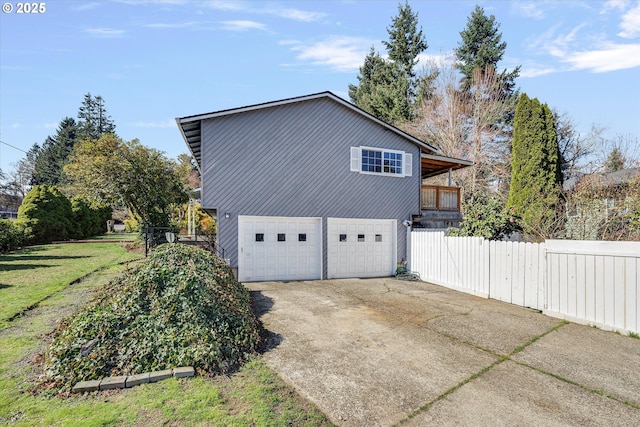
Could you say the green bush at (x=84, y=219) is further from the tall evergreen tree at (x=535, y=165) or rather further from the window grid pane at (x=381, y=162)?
the tall evergreen tree at (x=535, y=165)

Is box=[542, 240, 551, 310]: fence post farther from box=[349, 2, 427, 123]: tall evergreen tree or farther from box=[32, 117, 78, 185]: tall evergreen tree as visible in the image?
box=[32, 117, 78, 185]: tall evergreen tree

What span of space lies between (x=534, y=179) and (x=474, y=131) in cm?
883

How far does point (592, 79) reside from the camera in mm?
16484

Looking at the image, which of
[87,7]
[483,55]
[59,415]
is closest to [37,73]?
[87,7]

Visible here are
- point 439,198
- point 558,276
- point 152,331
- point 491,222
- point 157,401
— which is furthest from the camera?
point 439,198

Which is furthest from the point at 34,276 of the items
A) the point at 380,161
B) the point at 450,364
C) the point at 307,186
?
the point at 380,161

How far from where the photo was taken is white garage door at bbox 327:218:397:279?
36.2ft

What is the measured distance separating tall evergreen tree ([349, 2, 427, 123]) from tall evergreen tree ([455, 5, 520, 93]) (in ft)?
11.6

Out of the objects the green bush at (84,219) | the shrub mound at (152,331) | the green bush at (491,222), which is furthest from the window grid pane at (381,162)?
the green bush at (84,219)

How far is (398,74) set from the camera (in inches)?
1093

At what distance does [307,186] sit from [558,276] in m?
7.30

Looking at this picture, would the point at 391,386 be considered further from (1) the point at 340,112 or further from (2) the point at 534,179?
(2) the point at 534,179

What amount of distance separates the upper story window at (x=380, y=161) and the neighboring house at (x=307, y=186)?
0.04 m

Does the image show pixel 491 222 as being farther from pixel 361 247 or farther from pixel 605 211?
pixel 605 211
